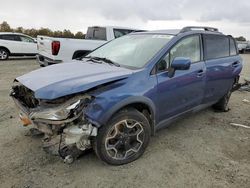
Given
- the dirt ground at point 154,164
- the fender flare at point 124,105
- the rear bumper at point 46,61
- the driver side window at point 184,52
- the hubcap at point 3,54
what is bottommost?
the dirt ground at point 154,164

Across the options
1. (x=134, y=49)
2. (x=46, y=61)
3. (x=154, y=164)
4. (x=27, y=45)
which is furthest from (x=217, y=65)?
(x=27, y=45)

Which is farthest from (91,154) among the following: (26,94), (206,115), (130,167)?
(206,115)

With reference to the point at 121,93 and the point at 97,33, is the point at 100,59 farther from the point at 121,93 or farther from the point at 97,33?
the point at 97,33

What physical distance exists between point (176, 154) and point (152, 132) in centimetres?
47

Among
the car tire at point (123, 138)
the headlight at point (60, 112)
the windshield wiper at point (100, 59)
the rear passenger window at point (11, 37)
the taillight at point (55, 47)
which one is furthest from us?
the rear passenger window at point (11, 37)

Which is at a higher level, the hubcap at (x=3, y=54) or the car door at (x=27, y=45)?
the car door at (x=27, y=45)

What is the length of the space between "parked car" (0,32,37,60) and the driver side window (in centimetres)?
1332

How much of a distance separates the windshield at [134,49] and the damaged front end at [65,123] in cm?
112

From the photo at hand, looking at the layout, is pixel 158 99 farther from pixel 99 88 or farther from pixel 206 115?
pixel 206 115

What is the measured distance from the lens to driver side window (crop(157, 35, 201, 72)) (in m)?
3.83

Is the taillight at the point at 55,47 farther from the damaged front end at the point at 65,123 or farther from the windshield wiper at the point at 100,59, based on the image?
the damaged front end at the point at 65,123

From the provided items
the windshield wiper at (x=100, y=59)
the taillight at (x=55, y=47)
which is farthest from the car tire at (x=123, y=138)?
the taillight at (x=55, y=47)

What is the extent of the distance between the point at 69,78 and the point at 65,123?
0.60 m

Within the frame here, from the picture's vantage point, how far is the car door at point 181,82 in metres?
3.76
